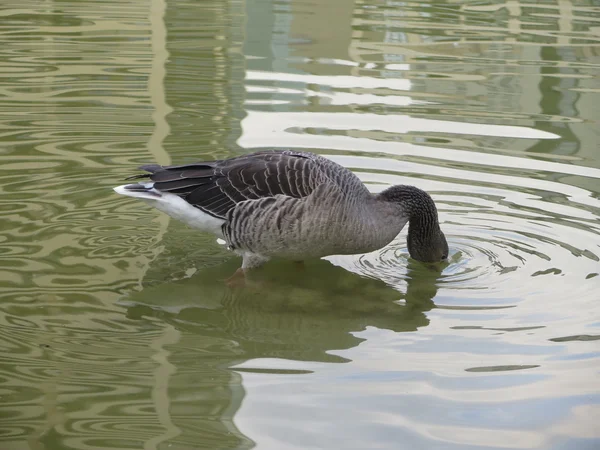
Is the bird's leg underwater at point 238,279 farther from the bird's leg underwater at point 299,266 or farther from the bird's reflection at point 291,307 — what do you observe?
the bird's leg underwater at point 299,266

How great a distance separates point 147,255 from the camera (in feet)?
22.9

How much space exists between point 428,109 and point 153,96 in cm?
336

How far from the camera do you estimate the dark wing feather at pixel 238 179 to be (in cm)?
648

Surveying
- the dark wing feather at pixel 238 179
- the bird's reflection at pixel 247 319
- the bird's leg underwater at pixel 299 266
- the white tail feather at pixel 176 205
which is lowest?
the bird's reflection at pixel 247 319

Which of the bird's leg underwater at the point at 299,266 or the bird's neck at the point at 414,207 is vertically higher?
the bird's neck at the point at 414,207

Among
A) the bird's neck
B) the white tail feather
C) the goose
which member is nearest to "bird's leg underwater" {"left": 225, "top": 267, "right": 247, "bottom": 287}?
the goose

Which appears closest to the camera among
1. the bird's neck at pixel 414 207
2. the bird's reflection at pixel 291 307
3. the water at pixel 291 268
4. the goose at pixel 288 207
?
the water at pixel 291 268

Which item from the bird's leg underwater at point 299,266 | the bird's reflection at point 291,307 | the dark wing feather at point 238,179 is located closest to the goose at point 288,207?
the dark wing feather at point 238,179

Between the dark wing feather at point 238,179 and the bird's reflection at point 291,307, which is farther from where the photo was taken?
the dark wing feather at point 238,179

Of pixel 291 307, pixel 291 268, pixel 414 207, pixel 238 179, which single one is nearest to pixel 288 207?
pixel 238 179

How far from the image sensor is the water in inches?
190

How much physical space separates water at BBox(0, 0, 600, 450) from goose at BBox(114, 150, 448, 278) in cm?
33

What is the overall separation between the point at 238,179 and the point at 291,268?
910mm

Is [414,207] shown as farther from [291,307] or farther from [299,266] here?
[291,307]
